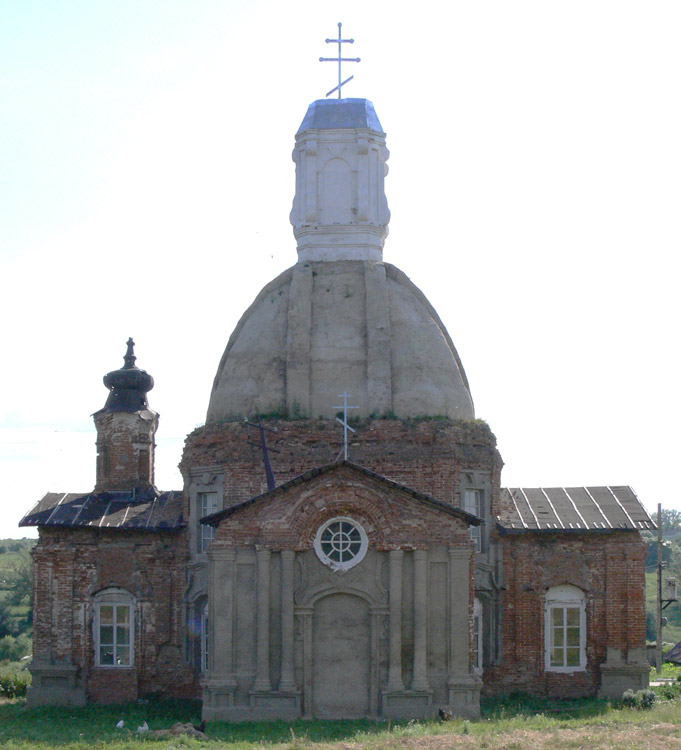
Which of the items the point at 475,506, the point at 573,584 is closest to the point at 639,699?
the point at 573,584

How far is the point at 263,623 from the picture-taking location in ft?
81.1

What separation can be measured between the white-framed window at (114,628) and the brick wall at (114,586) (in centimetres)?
14

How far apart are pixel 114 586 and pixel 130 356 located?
20.9ft

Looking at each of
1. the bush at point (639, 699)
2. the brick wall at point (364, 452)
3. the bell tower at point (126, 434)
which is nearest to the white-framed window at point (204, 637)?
the brick wall at point (364, 452)

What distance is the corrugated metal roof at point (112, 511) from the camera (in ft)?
98.4

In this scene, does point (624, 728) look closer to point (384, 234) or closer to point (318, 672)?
point (318, 672)

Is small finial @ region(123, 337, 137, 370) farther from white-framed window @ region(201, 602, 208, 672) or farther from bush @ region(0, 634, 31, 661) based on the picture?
bush @ region(0, 634, 31, 661)

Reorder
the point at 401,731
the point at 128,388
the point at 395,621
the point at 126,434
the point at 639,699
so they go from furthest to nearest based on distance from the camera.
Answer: the point at 128,388, the point at 126,434, the point at 639,699, the point at 395,621, the point at 401,731

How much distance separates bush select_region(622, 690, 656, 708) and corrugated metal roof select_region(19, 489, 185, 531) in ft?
35.6

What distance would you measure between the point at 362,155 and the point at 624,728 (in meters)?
16.2

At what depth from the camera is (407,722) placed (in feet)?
78.7

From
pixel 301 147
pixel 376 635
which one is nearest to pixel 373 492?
pixel 376 635

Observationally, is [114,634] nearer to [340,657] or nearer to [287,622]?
[287,622]

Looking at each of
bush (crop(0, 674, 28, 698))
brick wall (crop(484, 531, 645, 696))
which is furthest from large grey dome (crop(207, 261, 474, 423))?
bush (crop(0, 674, 28, 698))
